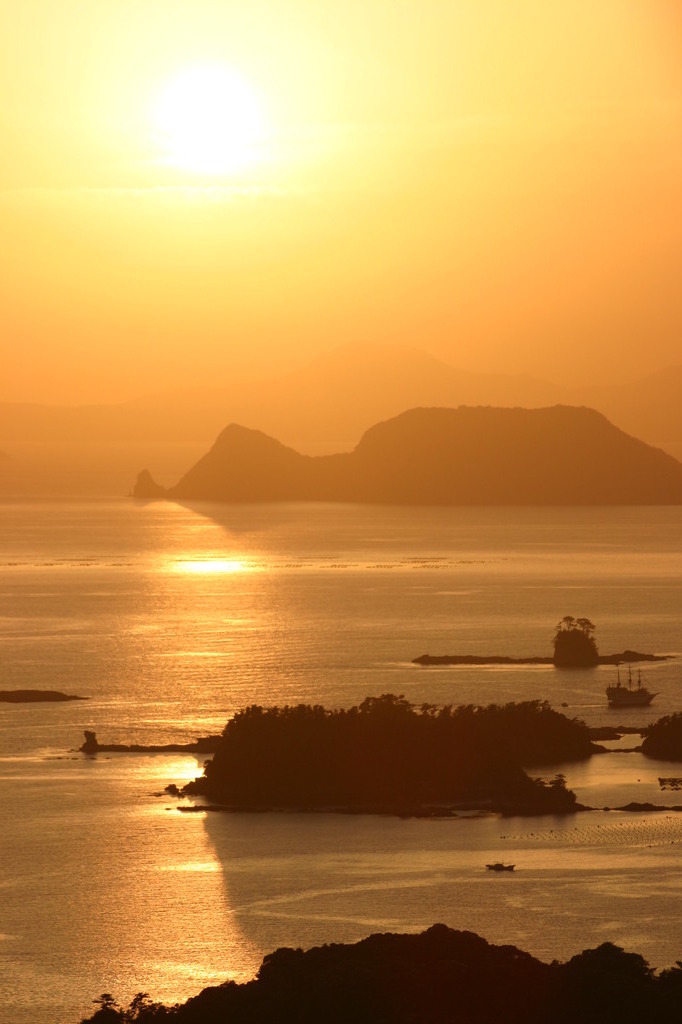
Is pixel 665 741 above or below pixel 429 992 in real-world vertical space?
above

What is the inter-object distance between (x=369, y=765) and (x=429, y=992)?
32.2 meters

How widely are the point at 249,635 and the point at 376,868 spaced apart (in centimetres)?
6288

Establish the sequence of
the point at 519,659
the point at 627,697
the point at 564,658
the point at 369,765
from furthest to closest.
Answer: the point at 519,659, the point at 564,658, the point at 627,697, the point at 369,765

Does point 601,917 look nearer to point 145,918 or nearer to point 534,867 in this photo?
point 534,867

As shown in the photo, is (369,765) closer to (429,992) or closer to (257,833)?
(257,833)

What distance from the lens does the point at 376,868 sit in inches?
2341

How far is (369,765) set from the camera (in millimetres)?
72438

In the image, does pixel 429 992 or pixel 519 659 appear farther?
pixel 519 659

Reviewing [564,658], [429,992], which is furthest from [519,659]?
[429,992]

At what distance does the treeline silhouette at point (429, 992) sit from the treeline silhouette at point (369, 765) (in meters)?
26.3

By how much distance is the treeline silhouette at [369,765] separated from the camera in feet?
229

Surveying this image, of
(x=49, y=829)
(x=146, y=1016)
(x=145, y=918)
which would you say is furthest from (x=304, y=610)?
(x=146, y=1016)

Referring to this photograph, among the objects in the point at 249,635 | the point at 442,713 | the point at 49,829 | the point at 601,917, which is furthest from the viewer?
the point at 249,635

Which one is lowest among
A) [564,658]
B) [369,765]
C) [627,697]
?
[369,765]
